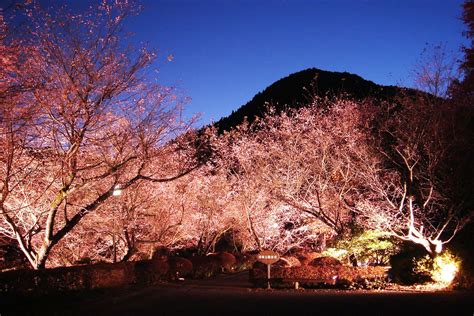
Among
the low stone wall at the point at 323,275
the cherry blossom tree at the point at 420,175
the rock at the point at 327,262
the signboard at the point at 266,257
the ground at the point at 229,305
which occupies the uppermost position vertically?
the cherry blossom tree at the point at 420,175

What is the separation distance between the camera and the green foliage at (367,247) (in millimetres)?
20500

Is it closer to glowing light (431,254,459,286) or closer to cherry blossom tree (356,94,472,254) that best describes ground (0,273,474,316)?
glowing light (431,254,459,286)

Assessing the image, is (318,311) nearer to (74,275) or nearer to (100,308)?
(100,308)

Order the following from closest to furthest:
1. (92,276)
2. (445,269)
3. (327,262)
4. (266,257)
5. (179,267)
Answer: (92,276) → (445,269) → (266,257) → (327,262) → (179,267)

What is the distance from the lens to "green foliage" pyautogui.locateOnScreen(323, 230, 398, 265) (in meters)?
20.5

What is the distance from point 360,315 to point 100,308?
6.36 metres

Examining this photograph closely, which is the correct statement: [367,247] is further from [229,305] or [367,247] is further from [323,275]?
[229,305]

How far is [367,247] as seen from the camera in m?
20.7

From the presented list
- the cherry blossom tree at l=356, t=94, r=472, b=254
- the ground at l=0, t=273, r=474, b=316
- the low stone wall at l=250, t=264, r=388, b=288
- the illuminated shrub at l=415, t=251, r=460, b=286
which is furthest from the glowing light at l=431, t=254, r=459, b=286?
the low stone wall at l=250, t=264, r=388, b=288

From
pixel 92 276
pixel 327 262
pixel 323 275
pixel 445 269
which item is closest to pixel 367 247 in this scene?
pixel 327 262

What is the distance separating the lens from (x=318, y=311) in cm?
1075

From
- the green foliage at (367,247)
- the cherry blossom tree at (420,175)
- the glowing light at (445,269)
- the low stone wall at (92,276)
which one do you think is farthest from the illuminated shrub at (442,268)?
the low stone wall at (92,276)

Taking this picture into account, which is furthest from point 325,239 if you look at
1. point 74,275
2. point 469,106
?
point 74,275

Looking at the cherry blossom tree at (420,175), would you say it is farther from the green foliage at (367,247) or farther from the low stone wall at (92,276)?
the low stone wall at (92,276)
